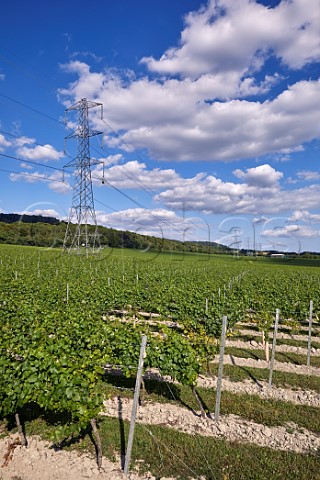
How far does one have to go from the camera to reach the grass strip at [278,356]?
38.2 ft

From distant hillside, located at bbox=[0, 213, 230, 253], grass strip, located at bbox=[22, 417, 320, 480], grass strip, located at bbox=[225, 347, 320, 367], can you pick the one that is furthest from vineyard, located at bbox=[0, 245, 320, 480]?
distant hillside, located at bbox=[0, 213, 230, 253]

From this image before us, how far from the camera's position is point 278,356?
474 inches

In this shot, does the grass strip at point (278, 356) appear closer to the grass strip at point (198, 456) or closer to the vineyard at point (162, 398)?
the vineyard at point (162, 398)

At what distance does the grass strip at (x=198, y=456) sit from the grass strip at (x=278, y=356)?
569cm

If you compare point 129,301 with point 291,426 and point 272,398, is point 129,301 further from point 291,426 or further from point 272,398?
point 291,426

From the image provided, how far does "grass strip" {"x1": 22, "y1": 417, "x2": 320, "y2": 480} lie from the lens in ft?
18.7

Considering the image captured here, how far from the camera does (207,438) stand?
6637mm

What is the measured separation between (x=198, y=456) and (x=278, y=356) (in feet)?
23.0

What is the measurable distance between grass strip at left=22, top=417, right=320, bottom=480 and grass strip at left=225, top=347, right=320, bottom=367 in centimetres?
569

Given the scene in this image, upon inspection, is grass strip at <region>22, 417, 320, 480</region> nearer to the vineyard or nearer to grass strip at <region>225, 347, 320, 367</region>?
the vineyard

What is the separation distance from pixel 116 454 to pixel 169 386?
3117mm

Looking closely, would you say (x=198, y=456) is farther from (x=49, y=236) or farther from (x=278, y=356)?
(x=49, y=236)

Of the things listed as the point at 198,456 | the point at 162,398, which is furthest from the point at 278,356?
the point at 198,456

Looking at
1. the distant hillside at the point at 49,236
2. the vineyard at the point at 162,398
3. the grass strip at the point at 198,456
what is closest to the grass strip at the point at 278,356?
the vineyard at the point at 162,398
